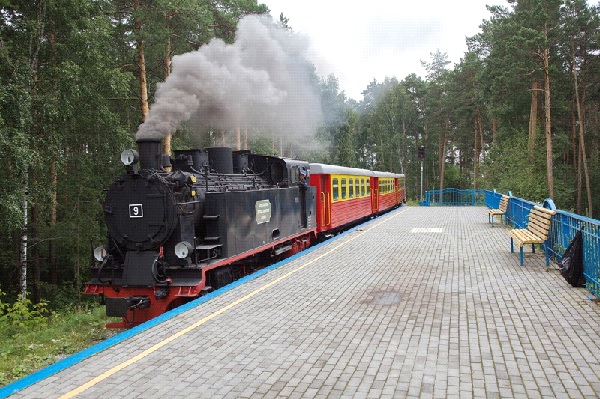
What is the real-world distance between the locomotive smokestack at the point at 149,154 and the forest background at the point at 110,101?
582 cm

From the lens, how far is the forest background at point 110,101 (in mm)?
13977

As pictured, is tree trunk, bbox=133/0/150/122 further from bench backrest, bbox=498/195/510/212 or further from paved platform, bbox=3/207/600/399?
bench backrest, bbox=498/195/510/212

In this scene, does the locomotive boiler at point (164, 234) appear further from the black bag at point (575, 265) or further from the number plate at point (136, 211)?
the black bag at point (575, 265)

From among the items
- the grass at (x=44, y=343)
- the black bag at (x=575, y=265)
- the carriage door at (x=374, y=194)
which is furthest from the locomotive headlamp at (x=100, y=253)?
the carriage door at (x=374, y=194)

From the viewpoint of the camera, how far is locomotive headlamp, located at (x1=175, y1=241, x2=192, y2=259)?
23.4 feet

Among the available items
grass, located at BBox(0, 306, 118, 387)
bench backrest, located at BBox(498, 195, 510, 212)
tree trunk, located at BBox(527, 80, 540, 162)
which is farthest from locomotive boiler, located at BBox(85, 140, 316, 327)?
tree trunk, located at BBox(527, 80, 540, 162)

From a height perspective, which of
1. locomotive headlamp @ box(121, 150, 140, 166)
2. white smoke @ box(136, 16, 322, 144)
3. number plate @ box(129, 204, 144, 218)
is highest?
white smoke @ box(136, 16, 322, 144)

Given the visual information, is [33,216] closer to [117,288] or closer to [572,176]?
[117,288]

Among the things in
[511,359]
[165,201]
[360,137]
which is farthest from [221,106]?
[360,137]

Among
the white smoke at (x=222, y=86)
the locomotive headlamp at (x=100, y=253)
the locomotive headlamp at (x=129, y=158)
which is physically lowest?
the locomotive headlamp at (x=100, y=253)

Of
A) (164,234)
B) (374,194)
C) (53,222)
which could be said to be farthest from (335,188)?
(53,222)

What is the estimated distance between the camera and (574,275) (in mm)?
7148

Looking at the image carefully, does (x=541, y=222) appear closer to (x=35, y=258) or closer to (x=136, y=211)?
(x=136, y=211)

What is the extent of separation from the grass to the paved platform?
1179mm
